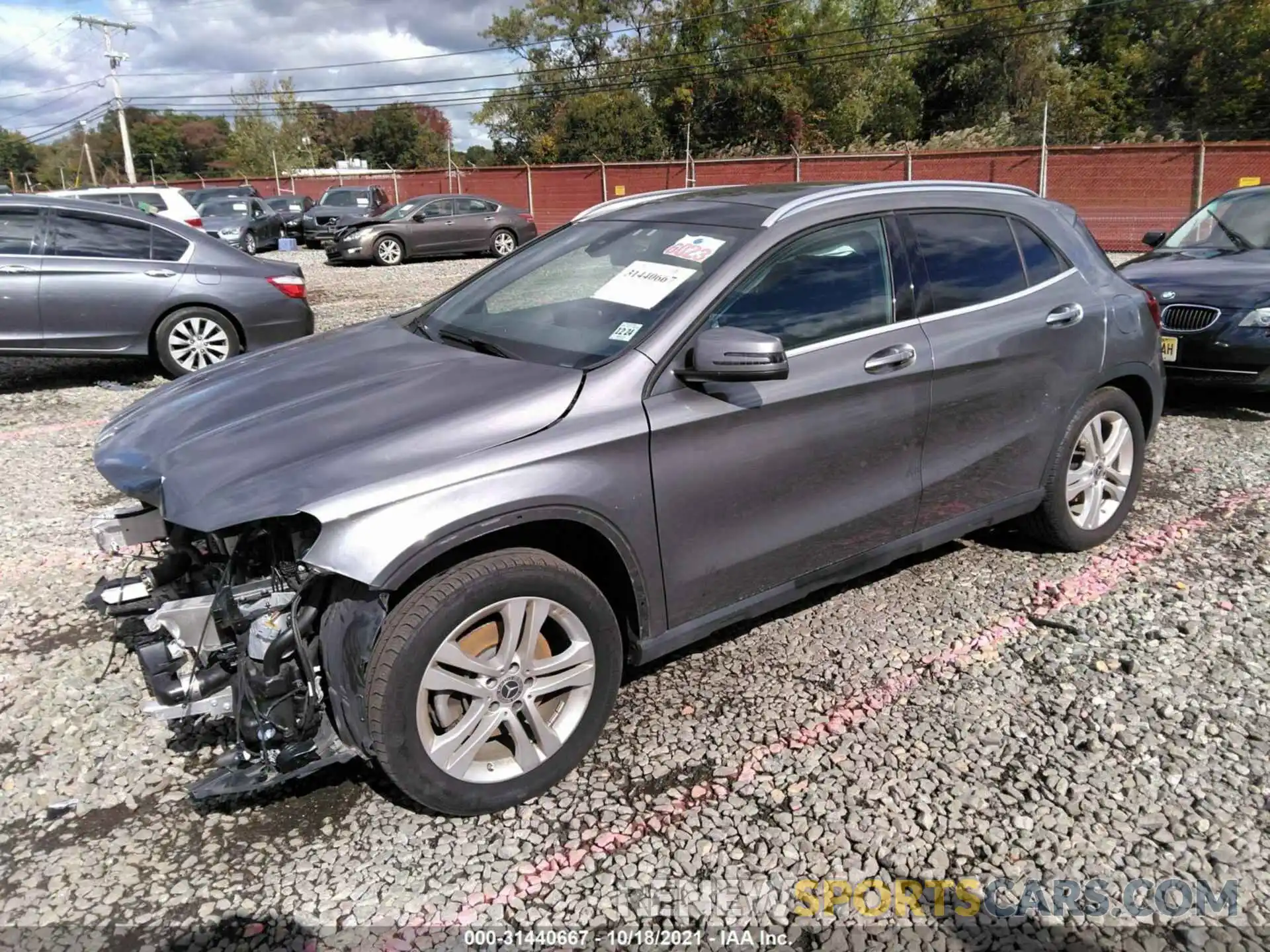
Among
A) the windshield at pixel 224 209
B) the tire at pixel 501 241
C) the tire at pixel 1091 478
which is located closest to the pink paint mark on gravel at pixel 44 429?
the tire at pixel 1091 478

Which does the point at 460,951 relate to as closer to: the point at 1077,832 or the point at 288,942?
the point at 288,942

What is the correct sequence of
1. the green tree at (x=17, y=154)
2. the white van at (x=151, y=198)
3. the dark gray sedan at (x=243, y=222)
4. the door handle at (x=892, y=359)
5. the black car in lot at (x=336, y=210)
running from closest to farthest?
the door handle at (x=892, y=359) → the white van at (x=151, y=198) → the dark gray sedan at (x=243, y=222) → the black car in lot at (x=336, y=210) → the green tree at (x=17, y=154)

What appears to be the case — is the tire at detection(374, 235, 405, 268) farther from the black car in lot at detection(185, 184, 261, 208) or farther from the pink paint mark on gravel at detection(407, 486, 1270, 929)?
the pink paint mark on gravel at detection(407, 486, 1270, 929)

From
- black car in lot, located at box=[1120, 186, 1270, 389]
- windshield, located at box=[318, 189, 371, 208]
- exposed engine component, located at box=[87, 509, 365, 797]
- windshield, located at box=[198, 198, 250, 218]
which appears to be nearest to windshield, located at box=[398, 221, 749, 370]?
exposed engine component, located at box=[87, 509, 365, 797]

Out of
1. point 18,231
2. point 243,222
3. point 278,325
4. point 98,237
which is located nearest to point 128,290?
point 98,237

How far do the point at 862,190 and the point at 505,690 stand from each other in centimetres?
234

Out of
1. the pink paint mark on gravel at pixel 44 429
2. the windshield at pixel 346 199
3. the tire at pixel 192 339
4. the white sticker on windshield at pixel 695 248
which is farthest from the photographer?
the windshield at pixel 346 199

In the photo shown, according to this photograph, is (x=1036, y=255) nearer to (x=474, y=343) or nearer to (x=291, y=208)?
(x=474, y=343)

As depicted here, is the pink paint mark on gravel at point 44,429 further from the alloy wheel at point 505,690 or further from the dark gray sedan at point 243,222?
the dark gray sedan at point 243,222

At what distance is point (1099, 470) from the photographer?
14.5 ft

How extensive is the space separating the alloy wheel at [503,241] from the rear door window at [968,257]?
18.3 metres

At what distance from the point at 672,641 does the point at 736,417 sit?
776 millimetres

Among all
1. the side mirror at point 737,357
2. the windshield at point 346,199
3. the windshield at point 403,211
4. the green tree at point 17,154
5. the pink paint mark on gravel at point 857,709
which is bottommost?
the pink paint mark on gravel at point 857,709

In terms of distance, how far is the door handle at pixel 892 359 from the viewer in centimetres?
337
